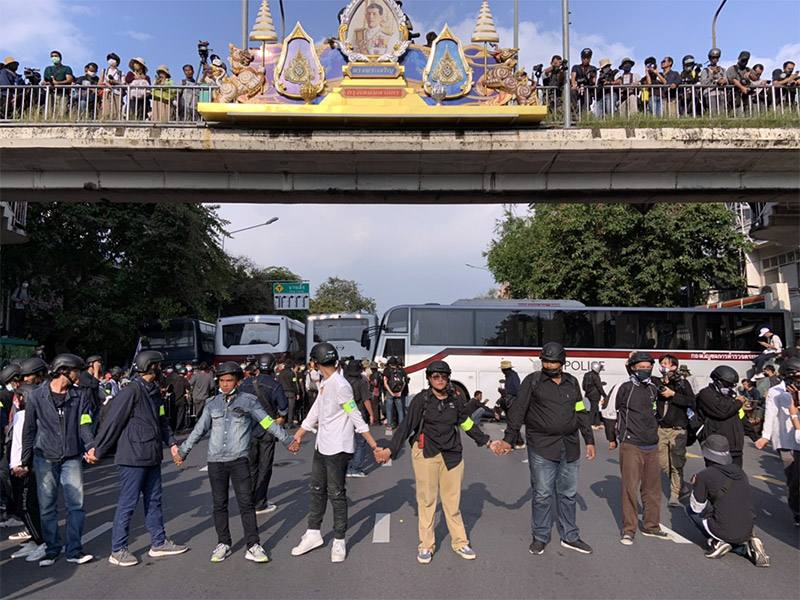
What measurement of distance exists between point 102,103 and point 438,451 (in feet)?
36.6

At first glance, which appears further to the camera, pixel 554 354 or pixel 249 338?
pixel 249 338

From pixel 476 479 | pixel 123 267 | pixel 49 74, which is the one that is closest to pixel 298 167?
pixel 49 74

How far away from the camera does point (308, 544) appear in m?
5.70

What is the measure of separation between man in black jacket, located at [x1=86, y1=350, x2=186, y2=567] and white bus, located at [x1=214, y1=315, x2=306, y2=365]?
1845cm

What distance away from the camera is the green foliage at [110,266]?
67.4 ft

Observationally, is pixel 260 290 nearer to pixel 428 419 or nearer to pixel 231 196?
pixel 231 196

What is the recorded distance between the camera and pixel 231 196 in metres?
14.2

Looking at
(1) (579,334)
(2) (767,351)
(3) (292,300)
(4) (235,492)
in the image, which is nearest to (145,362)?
(4) (235,492)

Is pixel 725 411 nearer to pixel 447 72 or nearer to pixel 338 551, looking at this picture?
pixel 338 551

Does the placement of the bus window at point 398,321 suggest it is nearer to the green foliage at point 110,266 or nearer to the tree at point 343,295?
the green foliage at point 110,266

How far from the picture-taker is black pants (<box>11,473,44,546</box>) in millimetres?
5844

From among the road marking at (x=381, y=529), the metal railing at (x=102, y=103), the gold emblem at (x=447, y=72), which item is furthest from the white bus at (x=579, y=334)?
the road marking at (x=381, y=529)

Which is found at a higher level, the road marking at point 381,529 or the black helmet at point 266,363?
the black helmet at point 266,363

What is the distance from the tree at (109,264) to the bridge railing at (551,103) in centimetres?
750
